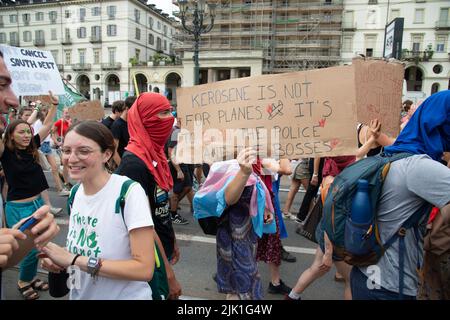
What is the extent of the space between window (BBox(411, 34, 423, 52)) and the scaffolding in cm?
1011

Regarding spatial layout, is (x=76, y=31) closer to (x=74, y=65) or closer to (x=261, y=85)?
(x=74, y=65)

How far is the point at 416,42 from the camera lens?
45219mm

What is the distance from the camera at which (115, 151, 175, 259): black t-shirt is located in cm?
205

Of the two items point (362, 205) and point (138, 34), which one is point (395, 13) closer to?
point (138, 34)

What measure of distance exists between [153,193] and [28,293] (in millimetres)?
2035

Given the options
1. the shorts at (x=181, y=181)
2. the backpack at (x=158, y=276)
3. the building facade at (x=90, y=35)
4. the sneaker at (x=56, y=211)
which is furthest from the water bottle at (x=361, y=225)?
the building facade at (x=90, y=35)

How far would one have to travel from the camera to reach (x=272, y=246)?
321 centimetres

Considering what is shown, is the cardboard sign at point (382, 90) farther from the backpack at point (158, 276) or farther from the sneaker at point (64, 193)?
the sneaker at point (64, 193)

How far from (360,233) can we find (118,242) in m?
1.26

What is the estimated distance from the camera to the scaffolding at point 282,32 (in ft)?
153

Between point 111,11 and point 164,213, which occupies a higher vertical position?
point 111,11

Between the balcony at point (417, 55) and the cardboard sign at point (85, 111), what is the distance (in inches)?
1822

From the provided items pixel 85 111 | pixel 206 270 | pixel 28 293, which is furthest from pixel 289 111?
pixel 85 111

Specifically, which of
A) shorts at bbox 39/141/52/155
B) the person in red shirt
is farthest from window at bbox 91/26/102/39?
shorts at bbox 39/141/52/155
